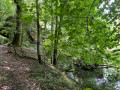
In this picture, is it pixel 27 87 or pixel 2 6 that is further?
pixel 2 6

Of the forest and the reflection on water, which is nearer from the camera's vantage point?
the forest

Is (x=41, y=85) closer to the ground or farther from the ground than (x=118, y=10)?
closer to the ground

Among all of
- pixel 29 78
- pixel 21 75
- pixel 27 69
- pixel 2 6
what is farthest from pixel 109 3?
pixel 2 6

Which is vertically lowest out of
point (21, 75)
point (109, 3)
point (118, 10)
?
point (21, 75)

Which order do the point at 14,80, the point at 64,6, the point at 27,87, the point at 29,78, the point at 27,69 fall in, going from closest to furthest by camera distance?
the point at 64,6
the point at 27,87
the point at 14,80
the point at 29,78
the point at 27,69

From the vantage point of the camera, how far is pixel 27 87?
A: 3.90m

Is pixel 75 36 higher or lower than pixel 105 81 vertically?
higher

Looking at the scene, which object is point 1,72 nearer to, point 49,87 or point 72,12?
point 49,87

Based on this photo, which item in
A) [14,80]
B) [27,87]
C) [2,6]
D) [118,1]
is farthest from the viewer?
[2,6]

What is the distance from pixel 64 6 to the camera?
3.06 feet

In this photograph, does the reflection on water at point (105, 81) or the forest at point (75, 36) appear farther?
the reflection on water at point (105, 81)

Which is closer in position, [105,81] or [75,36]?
[75,36]

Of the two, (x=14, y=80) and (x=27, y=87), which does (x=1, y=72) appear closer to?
(x=14, y=80)

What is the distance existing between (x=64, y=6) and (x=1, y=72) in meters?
4.93
